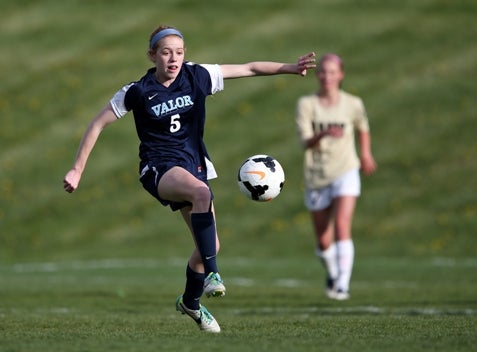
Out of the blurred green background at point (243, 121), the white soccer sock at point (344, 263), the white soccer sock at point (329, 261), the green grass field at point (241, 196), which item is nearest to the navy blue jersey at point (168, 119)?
the green grass field at point (241, 196)

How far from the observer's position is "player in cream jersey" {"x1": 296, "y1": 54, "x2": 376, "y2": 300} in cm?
1356

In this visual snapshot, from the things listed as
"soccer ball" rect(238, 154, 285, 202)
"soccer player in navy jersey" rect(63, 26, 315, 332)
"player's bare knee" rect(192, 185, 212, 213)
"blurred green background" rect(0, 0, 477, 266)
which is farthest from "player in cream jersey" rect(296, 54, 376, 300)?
"blurred green background" rect(0, 0, 477, 266)

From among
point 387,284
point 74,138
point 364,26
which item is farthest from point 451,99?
point 387,284

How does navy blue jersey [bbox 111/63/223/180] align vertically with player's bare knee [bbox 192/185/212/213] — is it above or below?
above

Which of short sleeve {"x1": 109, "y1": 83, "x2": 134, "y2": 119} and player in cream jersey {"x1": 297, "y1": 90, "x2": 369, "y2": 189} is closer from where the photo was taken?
short sleeve {"x1": 109, "y1": 83, "x2": 134, "y2": 119}

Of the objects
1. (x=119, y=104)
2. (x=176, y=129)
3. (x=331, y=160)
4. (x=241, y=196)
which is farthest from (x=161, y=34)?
(x=241, y=196)

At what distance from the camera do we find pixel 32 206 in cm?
2497

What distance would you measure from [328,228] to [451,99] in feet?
43.7

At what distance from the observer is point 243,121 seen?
88.6ft

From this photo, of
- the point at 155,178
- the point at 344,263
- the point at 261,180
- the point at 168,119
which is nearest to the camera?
the point at 155,178

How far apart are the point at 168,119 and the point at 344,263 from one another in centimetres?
508

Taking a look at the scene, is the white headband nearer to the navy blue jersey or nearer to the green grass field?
the navy blue jersey

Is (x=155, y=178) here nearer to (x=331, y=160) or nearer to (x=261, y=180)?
(x=261, y=180)

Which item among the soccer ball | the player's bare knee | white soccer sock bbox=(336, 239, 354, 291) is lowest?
white soccer sock bbox=(336, 239, 354, 291)
